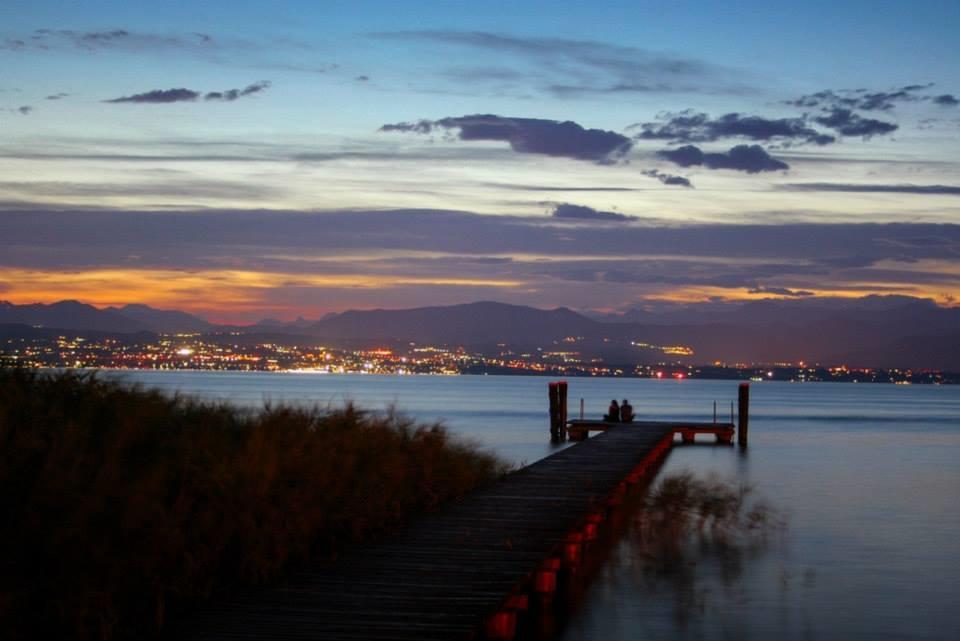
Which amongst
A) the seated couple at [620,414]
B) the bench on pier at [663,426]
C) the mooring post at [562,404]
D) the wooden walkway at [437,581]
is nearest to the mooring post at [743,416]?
the bench on pier at [663,426]

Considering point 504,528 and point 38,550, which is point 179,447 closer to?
point 38,550

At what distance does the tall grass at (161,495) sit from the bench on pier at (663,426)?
2423cm

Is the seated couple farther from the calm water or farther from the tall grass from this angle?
the tall grass

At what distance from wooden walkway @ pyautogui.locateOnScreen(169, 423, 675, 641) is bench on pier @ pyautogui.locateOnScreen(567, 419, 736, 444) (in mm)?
23171

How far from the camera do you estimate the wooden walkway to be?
9188 millimetres

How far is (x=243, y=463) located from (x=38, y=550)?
340 cm

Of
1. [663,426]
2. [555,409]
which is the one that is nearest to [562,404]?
[555,409]

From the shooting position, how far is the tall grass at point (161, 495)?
28.7 ft

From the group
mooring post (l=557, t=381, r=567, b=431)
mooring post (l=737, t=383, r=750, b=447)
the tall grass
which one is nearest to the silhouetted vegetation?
the tall grass

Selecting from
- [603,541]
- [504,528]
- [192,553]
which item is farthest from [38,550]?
[603,541]

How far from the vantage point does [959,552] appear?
21.2 meters

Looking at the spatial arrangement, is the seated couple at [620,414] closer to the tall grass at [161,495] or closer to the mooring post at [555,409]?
the mooring post at [555,409]

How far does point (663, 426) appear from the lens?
39844 mm

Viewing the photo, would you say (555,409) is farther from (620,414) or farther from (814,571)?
(814,571)
